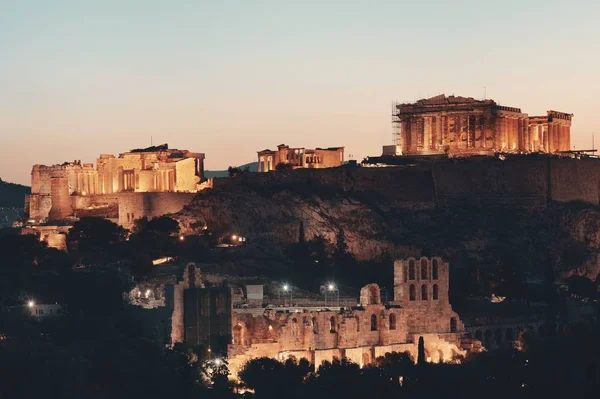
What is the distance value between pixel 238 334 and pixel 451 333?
26.3 ft

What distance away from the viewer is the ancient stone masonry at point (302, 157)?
109 m

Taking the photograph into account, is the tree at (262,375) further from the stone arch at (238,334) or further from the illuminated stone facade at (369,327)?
the stone arch at (238,334)

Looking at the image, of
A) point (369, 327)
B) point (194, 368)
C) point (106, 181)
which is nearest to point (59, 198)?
point (106, 181)

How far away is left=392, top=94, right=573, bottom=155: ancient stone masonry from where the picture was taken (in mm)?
108375

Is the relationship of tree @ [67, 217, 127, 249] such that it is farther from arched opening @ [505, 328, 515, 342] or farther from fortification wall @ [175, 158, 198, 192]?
arched opening @ [505, 328, 515, 342]

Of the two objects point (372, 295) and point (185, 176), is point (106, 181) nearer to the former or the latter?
point (185, 176)

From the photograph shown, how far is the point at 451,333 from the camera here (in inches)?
2985

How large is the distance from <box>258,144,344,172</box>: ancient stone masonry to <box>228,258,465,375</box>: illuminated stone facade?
105 ft

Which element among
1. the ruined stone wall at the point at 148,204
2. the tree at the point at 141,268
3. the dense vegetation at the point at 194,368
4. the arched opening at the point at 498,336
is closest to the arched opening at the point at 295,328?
the dense vegetation at the point at 194,368

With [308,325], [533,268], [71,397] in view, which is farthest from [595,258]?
[71,397]

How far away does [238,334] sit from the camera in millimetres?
72188

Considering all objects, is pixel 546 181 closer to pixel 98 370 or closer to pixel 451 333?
pixel 451 333

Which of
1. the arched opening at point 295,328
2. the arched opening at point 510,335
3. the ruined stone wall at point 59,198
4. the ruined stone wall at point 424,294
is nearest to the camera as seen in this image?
the arched opening at point 295,328

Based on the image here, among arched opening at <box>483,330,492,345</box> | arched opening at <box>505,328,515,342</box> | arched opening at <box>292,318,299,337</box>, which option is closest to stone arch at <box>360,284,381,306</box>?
arched opening at <box>292,318,299,337</box>
